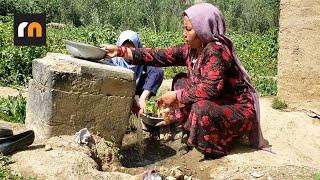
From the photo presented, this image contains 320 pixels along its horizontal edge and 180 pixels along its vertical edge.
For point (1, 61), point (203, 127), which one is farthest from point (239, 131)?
point (1, 61)

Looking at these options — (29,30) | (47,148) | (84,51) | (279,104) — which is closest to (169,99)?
(84,51)

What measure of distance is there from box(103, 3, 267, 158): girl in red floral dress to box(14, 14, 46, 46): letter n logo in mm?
3707

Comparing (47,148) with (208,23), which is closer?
(47,148)

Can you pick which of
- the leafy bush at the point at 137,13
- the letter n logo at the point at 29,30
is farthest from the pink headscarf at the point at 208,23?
the leafy bush at the point at 137,13

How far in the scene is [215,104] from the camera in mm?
3770

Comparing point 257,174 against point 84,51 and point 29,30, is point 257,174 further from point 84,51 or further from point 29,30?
point 29,30

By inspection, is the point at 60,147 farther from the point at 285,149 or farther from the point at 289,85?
the point at 289,85

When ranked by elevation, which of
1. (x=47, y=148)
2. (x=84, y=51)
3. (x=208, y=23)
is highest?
(x=208, y=23)

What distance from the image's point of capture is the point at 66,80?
365 cm

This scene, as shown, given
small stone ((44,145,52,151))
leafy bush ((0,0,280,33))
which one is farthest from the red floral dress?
leafy bush ((0,0,280,33))

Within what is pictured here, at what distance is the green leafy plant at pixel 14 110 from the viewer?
4.71 meters

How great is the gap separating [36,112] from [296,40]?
3349 millimetres

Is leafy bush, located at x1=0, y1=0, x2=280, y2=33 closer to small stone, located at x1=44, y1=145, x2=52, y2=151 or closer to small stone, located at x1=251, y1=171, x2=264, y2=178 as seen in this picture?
small stone, located at x1=251, y1=171, x2=264, y2=178

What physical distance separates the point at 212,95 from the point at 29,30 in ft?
15.6
